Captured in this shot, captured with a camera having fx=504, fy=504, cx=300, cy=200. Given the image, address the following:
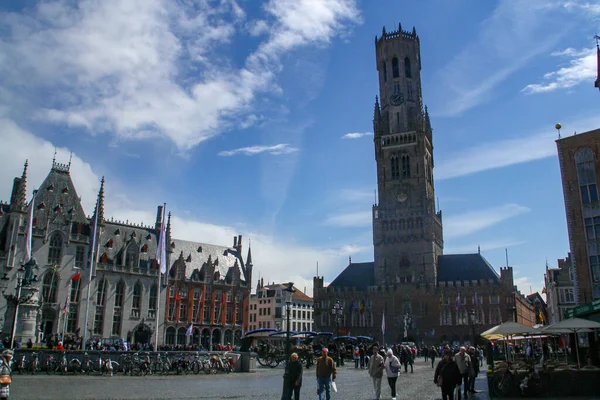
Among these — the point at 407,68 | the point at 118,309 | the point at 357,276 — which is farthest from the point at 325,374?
the point at 407,68

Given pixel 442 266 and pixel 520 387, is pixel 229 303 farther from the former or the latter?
pixel 520 387

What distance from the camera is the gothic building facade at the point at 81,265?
171ft

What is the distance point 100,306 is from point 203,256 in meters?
19.8

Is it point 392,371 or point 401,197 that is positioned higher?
point 401,197

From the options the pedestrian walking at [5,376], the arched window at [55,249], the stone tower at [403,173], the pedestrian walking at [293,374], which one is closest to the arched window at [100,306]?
the arched window at [55,249]

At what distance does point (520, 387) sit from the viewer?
1742 cm

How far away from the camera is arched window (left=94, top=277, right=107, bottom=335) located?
58812mm

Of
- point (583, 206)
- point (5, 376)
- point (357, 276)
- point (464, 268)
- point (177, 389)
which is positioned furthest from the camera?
point (357, 276)

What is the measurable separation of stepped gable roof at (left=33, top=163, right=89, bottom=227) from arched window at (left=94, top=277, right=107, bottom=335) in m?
7.78

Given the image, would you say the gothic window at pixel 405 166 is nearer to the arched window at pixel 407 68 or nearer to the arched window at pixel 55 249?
the arched window at pixel 407 68

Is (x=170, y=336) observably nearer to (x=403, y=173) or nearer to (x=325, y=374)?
(x=403, y=173)

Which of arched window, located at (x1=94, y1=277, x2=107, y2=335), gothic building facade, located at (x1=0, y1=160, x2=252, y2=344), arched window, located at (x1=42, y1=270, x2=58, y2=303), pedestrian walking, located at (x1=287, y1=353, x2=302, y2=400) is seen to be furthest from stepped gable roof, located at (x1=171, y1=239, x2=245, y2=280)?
pedestrian walking, located at (x1=287, y1=353, x2=302, y2=400)

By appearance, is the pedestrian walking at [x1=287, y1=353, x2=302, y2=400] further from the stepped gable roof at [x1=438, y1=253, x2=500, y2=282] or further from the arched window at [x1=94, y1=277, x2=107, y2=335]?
the stepped gable roof at [x1=438, y1=253, x2=500, y2=282]

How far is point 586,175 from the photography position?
34000 mm
